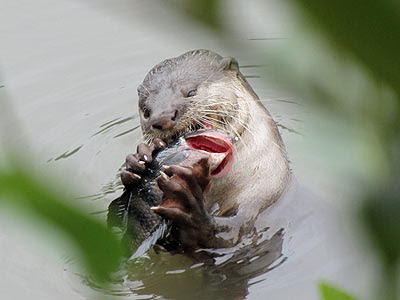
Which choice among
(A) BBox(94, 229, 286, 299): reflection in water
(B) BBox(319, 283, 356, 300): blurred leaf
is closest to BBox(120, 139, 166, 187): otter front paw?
(A) BBox(94, 229, 286, 299): reflection in water

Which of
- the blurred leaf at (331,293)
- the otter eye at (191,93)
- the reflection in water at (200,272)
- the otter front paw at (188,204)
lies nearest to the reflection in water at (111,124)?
the reflection in water at (200,272)

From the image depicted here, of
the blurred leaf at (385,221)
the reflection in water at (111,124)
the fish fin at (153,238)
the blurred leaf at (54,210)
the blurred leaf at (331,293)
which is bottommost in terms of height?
the reflection in water at (111,124)

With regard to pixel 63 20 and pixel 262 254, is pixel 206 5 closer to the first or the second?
pixel 262 254

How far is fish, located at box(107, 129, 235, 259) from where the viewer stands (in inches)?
154

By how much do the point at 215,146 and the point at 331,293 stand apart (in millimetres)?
3490

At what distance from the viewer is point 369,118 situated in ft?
1.65

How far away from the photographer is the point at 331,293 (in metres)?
0.53

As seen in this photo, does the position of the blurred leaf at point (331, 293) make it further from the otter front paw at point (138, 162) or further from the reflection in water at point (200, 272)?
the reflection in water at point (200, 272)

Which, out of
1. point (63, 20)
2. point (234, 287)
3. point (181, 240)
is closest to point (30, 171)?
point (181, 240)

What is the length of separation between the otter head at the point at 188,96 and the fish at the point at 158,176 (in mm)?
129

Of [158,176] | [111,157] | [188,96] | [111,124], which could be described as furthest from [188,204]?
[111,124]

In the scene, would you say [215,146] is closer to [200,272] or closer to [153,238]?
[153,238]

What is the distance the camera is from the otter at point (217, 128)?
13.4 feet

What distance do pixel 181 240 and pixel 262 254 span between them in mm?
845
